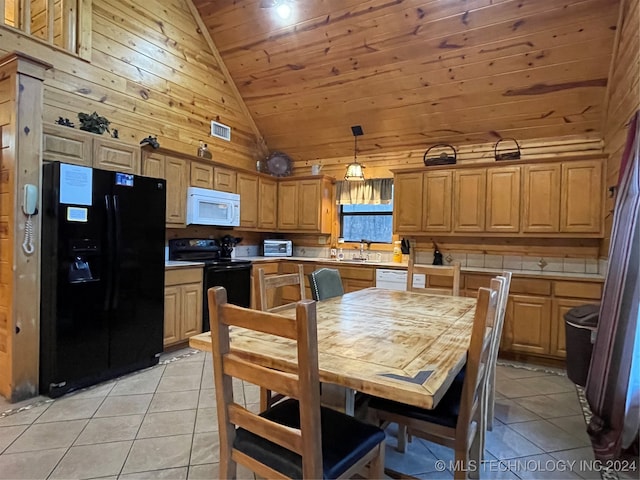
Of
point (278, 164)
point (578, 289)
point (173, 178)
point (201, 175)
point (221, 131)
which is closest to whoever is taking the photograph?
point (578, 289)

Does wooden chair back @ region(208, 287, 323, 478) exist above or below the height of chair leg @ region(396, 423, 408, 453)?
above

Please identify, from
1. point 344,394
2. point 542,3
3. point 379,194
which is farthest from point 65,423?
point 542,3

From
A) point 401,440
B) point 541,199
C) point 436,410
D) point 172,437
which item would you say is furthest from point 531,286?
point 172,437

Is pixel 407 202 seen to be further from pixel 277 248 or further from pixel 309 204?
pixel 277 248

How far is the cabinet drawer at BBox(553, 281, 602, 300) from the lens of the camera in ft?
11.2

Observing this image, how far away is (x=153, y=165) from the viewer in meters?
3.75

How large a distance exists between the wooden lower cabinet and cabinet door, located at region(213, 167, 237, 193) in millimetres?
1175

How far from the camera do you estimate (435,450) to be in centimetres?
215

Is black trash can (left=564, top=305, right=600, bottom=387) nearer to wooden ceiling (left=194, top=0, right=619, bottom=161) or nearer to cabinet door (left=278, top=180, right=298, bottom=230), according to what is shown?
wooden ceiling (left=194, top=0, right=619, bottom=161)

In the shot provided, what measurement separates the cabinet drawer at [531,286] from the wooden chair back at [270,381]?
325 centimetres

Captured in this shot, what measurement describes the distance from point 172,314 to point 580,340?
143 inches

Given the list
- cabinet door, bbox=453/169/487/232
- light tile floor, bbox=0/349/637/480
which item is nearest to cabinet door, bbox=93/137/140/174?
light tile floor, bbox=0/349/637/480

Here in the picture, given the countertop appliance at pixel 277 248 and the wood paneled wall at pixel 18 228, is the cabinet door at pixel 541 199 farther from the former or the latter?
the wood paneled wall at pixel 18 228

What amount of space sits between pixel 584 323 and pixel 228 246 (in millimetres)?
3815
